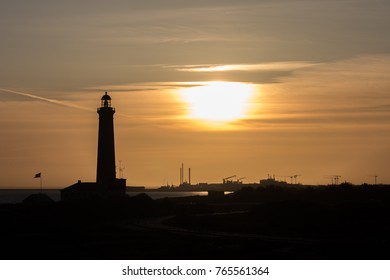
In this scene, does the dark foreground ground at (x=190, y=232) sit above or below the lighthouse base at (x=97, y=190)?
below

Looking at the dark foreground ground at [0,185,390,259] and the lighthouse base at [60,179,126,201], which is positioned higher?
the lighthouse base at [60,179,126,201]

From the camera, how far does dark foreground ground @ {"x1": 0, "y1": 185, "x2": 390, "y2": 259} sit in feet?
182

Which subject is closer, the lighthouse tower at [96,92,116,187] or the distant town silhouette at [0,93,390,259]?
the distant town silhouette at [0,93,390,259]

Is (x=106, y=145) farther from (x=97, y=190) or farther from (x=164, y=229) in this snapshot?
(x=164, y=229)

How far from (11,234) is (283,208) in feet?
112

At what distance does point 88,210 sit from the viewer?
98062mm

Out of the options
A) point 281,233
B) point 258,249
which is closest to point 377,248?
point 258,249

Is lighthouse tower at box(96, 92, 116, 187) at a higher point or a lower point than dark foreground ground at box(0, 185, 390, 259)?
higher

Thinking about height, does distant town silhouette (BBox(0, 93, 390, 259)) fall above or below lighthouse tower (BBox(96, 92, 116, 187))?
below

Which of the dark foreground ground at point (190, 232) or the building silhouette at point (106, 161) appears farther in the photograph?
the building silhouette at point (106, 161)

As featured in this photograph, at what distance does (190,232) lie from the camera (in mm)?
72562

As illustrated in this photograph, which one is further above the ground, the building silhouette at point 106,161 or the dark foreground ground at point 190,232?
the building silhouette at point 106,161

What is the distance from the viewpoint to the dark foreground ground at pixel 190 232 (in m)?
55.5
